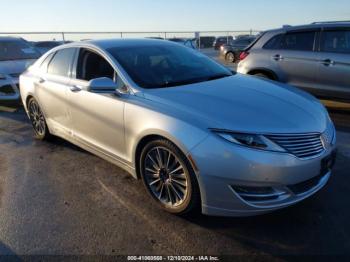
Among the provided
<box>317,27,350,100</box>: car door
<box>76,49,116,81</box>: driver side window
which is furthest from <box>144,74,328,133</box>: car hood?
<box>317,27,350,100</box>: car door

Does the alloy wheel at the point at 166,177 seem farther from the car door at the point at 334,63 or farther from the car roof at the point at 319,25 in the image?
the car roof at the point at 319,25

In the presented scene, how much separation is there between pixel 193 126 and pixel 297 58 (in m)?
4.56

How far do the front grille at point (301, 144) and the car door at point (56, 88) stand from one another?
9.29ft

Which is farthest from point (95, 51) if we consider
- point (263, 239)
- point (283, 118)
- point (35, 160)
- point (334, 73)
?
point (334, 73)

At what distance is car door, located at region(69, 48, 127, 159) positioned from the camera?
383 cm

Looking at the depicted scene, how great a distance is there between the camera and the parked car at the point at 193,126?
2.91 meters

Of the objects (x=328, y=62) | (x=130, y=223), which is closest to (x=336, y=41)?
(x=328, y=62)

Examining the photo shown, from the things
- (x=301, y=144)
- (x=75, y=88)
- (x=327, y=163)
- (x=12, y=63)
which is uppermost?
(x=75, y=88)

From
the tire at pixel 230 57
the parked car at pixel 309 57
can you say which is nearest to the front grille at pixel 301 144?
the parked car at pixel 309 57

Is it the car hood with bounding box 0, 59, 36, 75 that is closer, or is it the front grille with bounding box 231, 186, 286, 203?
the front grille with bounding box 231, 186, 286, 203

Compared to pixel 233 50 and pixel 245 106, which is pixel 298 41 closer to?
pixel 245 106

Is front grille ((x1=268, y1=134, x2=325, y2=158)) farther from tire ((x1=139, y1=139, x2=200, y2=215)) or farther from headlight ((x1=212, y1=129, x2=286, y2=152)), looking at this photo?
tire ((x1=139, y1=139, x2=200, y2=215))

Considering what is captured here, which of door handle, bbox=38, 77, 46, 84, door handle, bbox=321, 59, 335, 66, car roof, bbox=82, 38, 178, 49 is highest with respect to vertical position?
car roof, bbox=82, 38, 178, 49

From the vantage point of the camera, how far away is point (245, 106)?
328 centimetres
